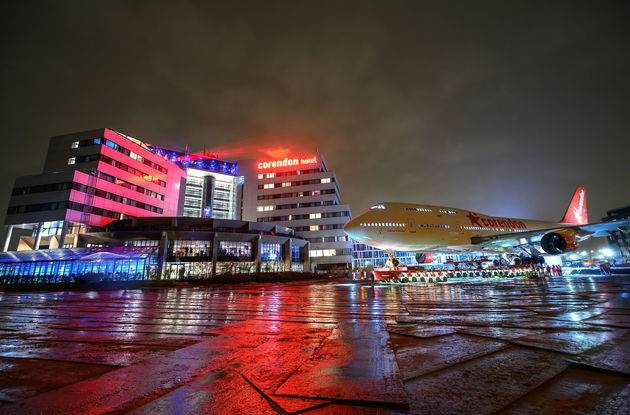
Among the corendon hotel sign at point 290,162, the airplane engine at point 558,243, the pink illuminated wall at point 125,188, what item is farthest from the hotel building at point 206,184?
the airplane engine at point 558,243

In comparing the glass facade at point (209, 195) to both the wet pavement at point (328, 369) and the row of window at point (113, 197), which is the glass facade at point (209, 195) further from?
the wet pavement at point (328, 369)

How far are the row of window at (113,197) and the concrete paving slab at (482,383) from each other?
6476 cm

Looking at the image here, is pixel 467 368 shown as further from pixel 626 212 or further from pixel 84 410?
pixel 626 212

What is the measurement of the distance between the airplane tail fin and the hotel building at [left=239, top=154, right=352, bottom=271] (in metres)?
43.9

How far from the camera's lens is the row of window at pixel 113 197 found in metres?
50.3

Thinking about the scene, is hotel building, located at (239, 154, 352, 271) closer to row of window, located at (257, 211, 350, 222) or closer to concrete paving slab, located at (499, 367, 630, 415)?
row of window, located at (257, 211, 350, 222)

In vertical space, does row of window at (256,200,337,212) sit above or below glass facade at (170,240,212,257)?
above

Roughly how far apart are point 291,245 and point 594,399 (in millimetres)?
62984

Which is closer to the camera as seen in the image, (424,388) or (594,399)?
(594,399)

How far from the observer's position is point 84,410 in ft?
6.04

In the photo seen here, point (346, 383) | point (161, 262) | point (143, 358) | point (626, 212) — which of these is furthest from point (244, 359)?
point (626, 212)

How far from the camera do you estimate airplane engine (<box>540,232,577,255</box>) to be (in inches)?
889

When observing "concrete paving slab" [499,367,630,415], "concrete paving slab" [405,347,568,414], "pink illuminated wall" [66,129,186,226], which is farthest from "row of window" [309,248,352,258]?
"concrete paving slab" [499,367,630,415]

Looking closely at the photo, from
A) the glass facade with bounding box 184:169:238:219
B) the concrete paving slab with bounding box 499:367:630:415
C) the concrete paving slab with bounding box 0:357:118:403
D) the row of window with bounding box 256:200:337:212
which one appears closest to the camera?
the concrete paving slab with bounding box 499:367:630:415
